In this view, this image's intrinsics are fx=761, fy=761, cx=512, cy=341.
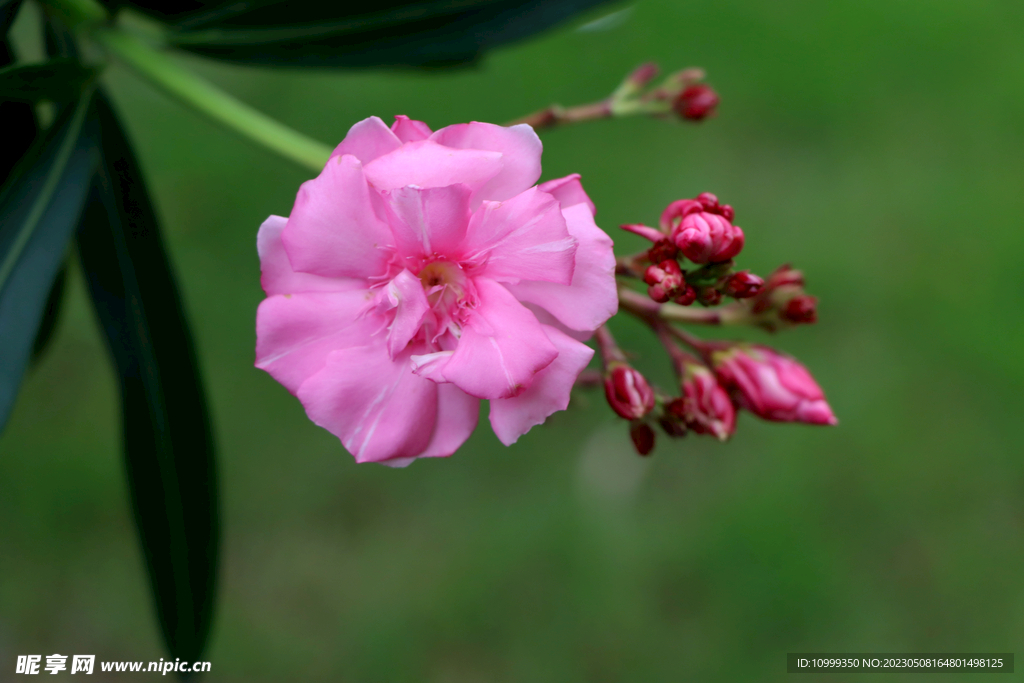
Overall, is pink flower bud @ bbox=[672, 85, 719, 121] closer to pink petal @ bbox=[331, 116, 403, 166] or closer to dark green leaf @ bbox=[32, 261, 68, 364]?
pink petal @ bbox=[331, 116, 403, 166]

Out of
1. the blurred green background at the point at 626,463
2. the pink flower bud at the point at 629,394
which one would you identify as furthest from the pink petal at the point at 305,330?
the blurred green background at the point at 626,463

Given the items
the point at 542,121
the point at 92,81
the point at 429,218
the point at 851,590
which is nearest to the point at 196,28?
the point at 92,81

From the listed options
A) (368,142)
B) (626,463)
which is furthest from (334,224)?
(626,463)

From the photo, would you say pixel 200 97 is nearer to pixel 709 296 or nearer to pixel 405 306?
pixel 405 306

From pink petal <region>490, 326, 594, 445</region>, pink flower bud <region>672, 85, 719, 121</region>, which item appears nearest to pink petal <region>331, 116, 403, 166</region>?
pink petal <region>490, 326, 594, 445</region>

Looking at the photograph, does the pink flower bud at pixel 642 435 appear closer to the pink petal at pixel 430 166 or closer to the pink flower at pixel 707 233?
the pink flower at pixel 707 233

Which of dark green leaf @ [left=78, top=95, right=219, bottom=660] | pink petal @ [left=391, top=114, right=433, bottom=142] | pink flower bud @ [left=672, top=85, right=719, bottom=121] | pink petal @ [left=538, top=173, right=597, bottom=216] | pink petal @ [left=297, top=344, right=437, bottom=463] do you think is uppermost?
pink petal @ [left=391, top=114, right=433, bottom=142]

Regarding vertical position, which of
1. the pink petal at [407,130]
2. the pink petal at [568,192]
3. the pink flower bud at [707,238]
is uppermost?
the pink petal at [407,130]
